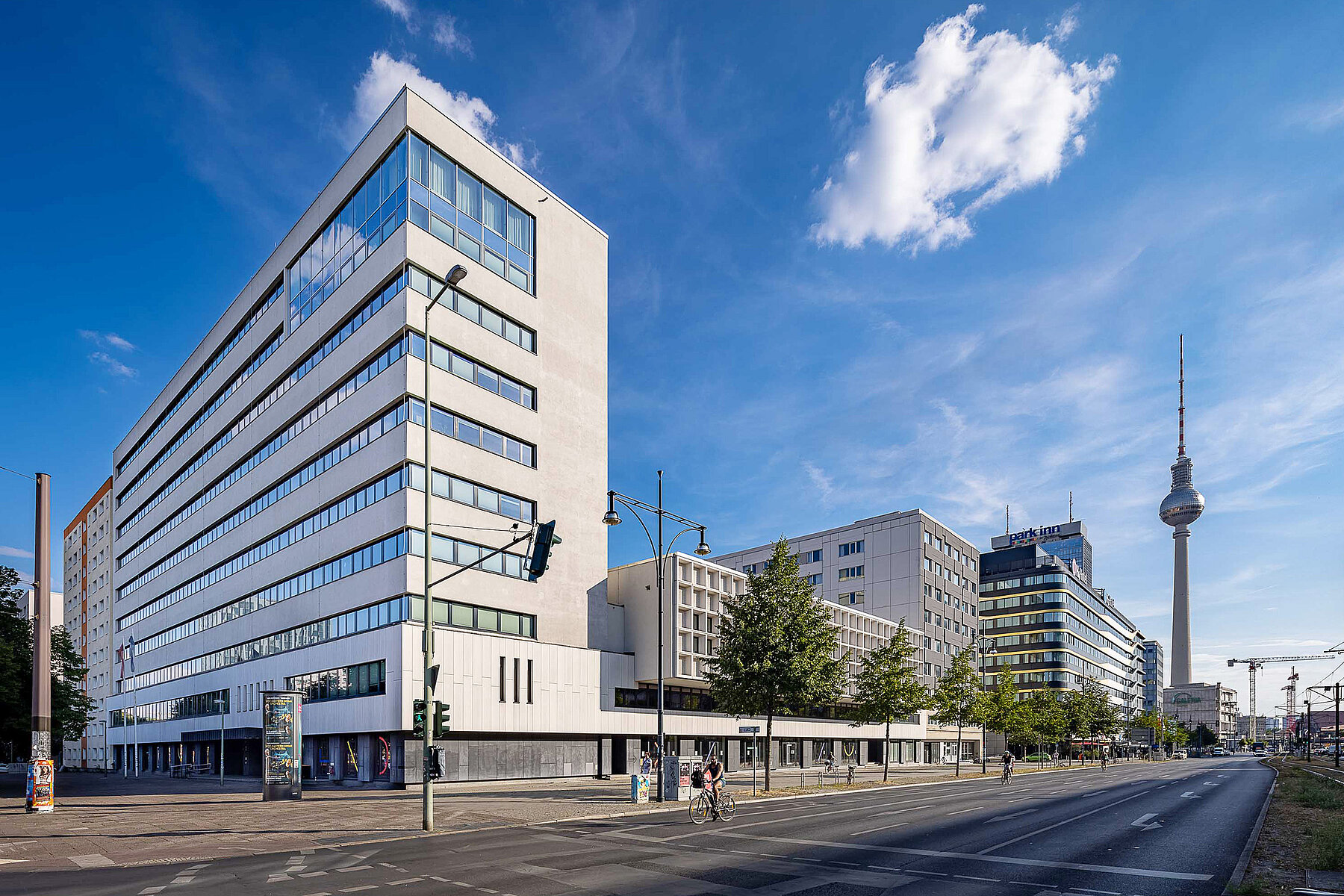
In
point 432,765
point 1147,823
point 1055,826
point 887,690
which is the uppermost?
point 432,765

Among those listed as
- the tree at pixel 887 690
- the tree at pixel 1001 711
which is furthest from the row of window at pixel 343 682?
the tree at pixel 1001 711

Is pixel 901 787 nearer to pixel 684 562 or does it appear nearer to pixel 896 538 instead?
pixel 684 562

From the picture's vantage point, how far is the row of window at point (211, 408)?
5696 centimetres

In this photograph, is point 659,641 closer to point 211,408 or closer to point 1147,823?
point 1147,823

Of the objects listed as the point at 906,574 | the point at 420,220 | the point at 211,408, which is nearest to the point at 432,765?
the point at 420,220

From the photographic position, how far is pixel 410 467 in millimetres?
40844

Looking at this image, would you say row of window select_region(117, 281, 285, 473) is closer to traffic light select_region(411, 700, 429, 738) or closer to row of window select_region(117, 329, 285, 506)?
row of window select_region(117, 329, 285, 506)

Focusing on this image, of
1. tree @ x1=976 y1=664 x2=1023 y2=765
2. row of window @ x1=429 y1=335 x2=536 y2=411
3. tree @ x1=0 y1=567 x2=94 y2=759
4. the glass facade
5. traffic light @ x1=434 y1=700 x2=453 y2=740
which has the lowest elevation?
tree @ x1=976 y1=664 x2=1023 y2=765

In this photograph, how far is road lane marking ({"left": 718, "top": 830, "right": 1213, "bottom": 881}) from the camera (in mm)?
15594

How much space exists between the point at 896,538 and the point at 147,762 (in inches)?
3085

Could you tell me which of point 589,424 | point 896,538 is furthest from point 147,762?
point 896,538

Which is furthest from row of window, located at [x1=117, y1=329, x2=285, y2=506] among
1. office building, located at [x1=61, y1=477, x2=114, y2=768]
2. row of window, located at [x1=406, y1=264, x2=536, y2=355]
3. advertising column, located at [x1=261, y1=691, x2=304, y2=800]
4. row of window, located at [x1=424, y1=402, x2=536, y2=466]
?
advertising column, located at [x1=261, y1=691, x2=304, y2=800]

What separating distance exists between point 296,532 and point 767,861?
4183 centimetres

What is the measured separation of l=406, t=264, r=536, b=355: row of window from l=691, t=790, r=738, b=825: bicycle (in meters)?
27.9
